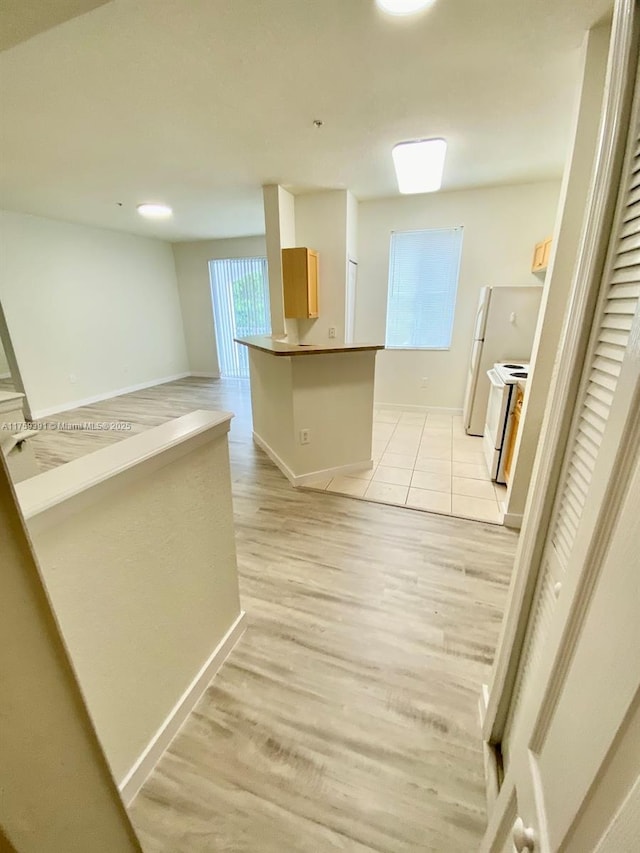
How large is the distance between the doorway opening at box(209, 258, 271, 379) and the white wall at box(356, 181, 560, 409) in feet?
8.01

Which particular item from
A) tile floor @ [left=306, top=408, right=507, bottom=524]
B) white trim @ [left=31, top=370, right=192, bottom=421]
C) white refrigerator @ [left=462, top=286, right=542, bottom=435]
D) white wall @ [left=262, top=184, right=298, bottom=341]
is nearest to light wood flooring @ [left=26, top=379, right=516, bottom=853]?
tile floor @ [left=306, top=408, right=507, bottom=524]

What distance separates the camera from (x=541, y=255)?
331 cm

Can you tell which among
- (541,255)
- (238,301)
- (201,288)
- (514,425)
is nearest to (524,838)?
(514,425)

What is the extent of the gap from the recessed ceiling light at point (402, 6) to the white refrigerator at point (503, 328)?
2319 mm

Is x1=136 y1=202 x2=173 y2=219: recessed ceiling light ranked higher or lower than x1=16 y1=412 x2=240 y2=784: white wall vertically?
higher

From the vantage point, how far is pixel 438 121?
2295 millimetres

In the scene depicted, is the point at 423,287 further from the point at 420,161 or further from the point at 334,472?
the point at 334,472

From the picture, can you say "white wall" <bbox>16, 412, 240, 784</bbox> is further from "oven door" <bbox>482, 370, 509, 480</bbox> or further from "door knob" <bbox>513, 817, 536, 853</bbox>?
"oven door" <bbox>482, 370, 509, 480</bbox>

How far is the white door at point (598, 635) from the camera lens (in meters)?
0.34

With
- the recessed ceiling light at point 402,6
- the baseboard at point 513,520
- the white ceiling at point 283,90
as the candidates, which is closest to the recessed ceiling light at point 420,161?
the white ceiling at point 283,90

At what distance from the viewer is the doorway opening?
634 cm

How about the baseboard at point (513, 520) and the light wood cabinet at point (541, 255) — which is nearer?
the baseboard at point (513, 520)

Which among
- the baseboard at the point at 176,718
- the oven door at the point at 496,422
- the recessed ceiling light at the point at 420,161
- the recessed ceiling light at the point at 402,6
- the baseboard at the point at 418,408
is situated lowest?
the baseboard at the point at 176,718

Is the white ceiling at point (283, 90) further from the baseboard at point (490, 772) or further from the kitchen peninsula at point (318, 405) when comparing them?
the baseboard at point (490, 772)
